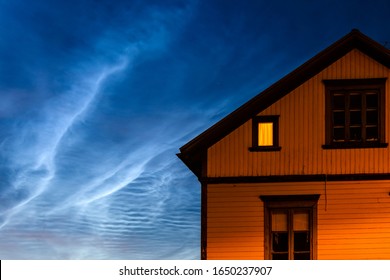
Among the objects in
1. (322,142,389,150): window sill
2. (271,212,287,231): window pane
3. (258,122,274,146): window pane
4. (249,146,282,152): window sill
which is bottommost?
(271,212,287,231): window pane

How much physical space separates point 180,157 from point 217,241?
3.14 meters

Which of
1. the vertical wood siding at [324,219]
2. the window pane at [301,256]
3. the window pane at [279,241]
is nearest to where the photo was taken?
the vertical wood siding at [324,219]

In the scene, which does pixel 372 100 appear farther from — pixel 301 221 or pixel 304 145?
pixel 301 221

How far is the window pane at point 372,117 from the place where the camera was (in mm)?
19078

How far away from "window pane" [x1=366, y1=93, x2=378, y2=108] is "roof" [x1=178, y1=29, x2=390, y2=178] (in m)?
1.12

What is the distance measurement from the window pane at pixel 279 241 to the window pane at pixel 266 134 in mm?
3003

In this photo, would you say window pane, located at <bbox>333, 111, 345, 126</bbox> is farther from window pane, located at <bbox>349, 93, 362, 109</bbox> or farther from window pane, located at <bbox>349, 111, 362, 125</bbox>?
window pane, located at <bbox>349, 93, 362, 109</bbox>

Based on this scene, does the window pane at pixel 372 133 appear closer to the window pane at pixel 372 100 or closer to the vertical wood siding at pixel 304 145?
the vertical wood siding at pixel 304 145

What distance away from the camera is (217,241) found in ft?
61.6

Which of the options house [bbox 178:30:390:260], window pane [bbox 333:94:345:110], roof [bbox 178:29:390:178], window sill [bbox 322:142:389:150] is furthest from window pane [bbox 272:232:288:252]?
window pane [bbox 333:94:345:110]

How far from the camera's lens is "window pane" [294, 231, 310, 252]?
61.2 feet

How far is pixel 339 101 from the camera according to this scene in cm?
1923

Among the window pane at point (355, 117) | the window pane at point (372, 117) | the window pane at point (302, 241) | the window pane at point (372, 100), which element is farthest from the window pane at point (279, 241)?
the window pane at point (372, 100)
